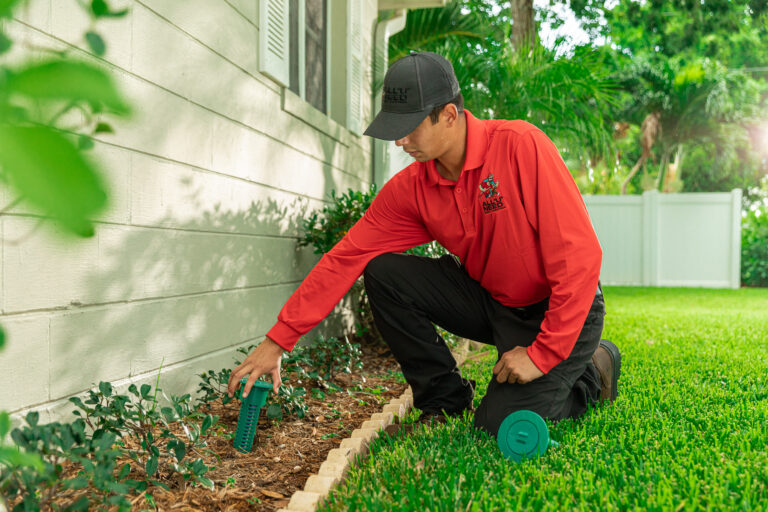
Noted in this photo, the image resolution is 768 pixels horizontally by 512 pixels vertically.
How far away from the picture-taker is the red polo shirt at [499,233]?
7.64 ft

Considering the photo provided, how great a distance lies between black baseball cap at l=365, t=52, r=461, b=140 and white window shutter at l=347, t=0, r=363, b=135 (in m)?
3.05

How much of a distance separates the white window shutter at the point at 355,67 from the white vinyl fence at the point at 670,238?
27.2 ft

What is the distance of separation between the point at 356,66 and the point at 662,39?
16059 millimetres

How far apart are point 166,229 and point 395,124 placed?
108 centimetres

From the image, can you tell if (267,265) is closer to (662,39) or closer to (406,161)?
(406,161)

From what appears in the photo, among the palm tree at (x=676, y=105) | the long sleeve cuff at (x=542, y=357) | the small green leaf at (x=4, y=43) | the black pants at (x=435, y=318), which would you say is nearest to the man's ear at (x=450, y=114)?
the black pants at (x=435, y=318)

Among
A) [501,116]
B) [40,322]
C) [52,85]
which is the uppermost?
[501,116]

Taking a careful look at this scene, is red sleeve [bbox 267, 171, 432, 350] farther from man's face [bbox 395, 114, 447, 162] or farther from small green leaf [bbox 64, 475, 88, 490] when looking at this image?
small green leaf [bbox 64, 475, 88, 490]

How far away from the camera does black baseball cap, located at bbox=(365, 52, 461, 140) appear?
2.40 meters

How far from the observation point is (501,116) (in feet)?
25.1

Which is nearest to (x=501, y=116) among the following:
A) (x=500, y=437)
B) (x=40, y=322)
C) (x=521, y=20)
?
(x=521, y=20)

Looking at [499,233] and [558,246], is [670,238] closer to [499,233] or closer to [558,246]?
[499,233]

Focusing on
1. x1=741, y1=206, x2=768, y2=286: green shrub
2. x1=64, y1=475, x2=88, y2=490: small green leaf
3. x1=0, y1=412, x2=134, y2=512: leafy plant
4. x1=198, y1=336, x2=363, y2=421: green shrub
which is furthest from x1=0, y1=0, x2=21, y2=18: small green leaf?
x1=741, y1=206, x2=768, y2=286: green shrub

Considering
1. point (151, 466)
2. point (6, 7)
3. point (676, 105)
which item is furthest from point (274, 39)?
point (676, 105)
